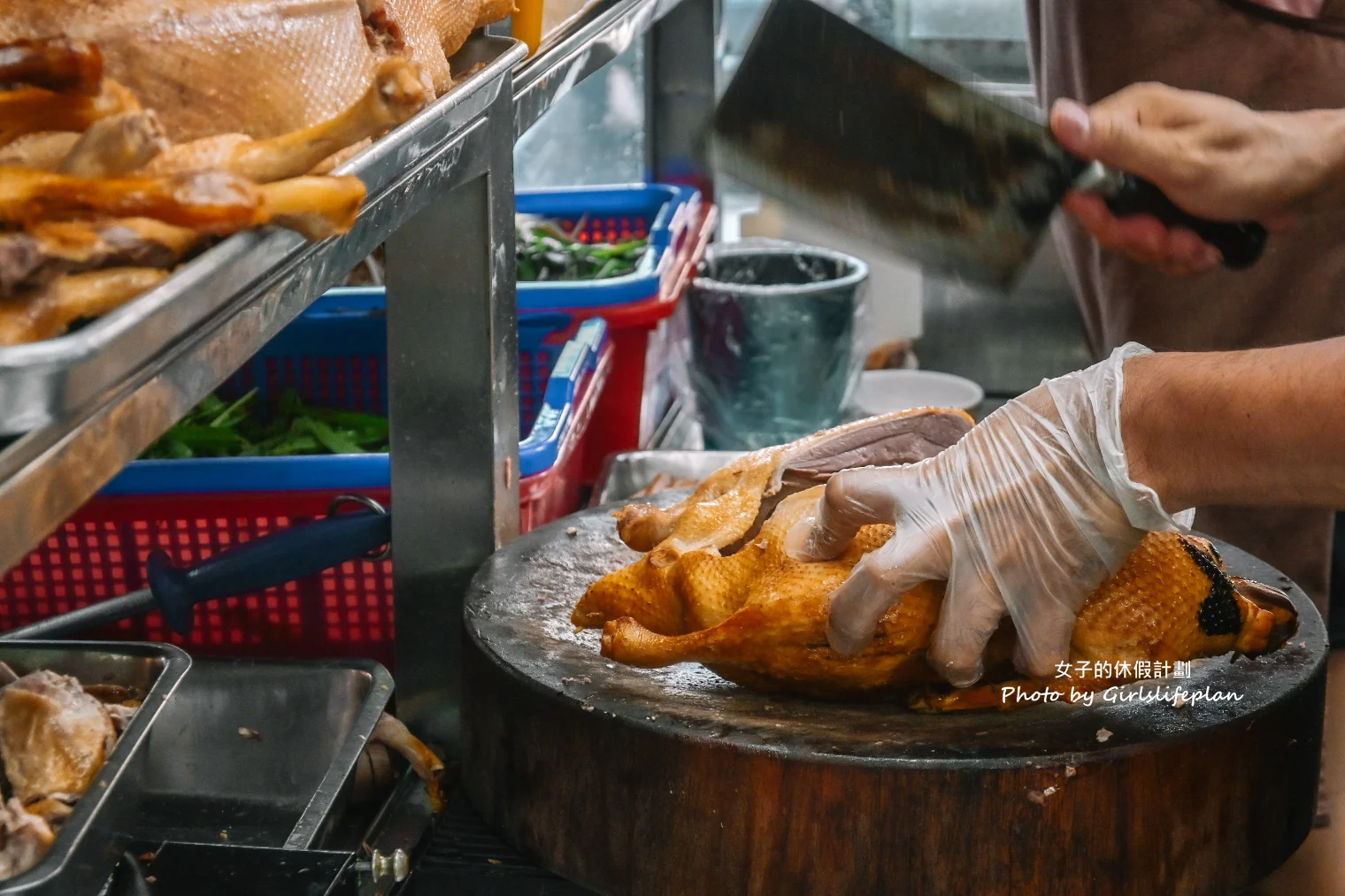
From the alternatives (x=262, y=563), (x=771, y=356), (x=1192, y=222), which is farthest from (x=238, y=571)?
(x=771, y=356)

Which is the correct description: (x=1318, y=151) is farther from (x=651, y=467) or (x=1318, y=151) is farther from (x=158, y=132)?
(x=158, y=132)

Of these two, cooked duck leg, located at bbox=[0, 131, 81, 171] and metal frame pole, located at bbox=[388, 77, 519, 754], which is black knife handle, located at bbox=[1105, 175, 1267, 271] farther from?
cooked duck leg, located at bbox=[0, 131, 81, 171]

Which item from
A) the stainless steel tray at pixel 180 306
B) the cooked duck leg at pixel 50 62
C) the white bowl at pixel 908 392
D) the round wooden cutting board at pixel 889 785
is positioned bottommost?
the white bowl at pixel 908 392

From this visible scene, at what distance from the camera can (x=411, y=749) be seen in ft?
5.82

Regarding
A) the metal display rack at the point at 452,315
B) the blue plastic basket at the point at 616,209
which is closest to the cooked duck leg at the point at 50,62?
the metal display rack at the point at 452,315

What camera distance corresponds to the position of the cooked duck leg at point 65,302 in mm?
703

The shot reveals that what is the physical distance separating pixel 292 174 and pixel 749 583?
90 centimetres

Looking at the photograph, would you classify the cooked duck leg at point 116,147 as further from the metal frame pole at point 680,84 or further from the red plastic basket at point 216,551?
the metal frame pole at point 680,84

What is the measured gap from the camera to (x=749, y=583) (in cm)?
164

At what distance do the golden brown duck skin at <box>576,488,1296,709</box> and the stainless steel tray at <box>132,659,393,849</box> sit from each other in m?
0.40

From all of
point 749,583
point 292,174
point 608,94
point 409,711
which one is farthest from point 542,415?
point 608,94

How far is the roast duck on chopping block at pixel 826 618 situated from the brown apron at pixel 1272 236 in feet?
4.10

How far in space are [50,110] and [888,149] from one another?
1186 mm

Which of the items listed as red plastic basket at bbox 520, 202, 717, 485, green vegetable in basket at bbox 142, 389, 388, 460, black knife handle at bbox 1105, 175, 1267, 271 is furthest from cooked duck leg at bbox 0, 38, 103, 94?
red plastic basket at bbox 520, 202, 717, 485
